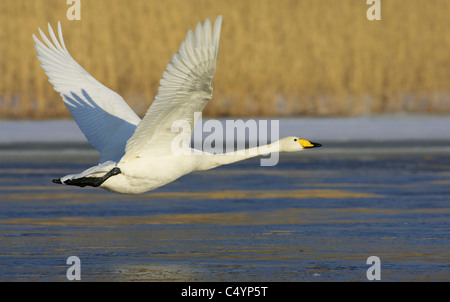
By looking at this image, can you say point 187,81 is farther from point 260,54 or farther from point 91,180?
point 260,54

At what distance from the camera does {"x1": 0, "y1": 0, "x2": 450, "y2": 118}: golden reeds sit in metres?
19.5

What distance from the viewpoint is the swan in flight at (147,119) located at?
22.6ft

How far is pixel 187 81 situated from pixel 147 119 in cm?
71

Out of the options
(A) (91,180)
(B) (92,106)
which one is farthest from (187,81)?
(B) (92,106)

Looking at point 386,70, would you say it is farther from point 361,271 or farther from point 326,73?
point 361,271

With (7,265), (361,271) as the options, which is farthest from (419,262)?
(7,265)

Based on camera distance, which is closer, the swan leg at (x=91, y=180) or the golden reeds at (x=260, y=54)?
the swan leg at (x=91, y=180)

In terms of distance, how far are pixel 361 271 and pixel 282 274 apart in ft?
1.87

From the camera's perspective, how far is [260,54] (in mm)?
20500

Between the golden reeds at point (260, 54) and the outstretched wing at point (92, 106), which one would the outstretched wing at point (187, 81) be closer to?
the outstretched wing at point (92, 106)

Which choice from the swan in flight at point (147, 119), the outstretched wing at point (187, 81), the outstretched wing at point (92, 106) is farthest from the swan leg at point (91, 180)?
the outstretched wing at point (92, 106)

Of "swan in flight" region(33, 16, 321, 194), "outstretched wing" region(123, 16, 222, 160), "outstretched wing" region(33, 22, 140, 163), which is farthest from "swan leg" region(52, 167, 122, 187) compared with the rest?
"outstretched wing" region(33, 22, 140, 163)

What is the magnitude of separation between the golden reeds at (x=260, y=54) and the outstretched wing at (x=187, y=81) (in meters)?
11.4

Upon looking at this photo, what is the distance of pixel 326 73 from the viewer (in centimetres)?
2022
